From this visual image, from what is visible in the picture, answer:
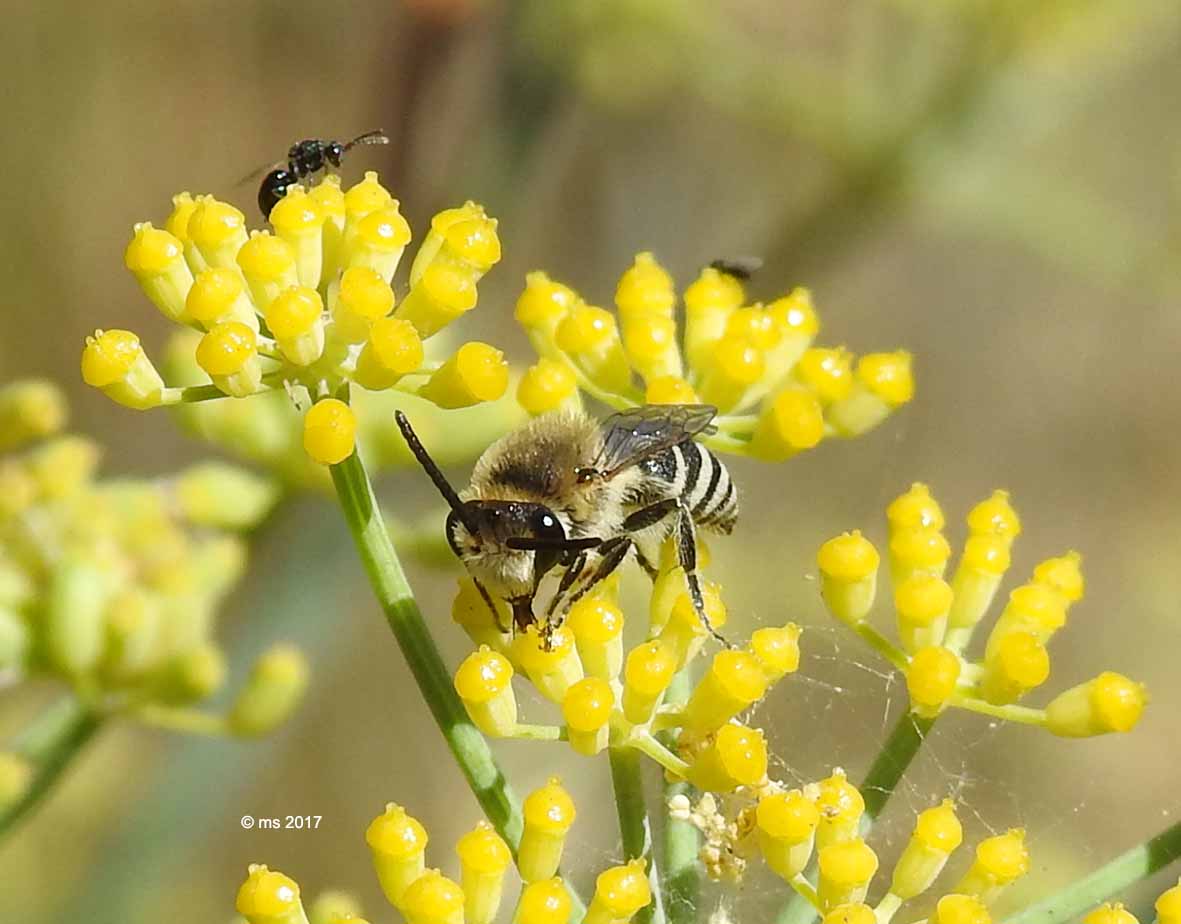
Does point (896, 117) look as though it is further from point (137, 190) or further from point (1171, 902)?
point (137, 190)

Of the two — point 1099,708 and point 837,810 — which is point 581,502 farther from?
point 1099,708

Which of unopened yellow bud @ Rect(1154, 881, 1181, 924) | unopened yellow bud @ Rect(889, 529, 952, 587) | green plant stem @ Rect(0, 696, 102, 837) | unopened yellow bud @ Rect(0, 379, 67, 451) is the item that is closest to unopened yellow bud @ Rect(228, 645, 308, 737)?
green plant stem @ Rect(0, 696, 102, 837)

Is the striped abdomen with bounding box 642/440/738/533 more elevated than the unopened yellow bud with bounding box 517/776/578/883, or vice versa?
the striped abdomen with bounding box 642/440/738/533

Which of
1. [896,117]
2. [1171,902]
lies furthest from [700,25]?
[1171,902]

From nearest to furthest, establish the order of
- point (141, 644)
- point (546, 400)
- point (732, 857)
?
1. point (732, 857)
2. point (546, 400)
3. point (141, 644)

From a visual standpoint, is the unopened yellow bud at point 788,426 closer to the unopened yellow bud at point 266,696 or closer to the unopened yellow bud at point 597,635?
the unopened yellow bud at point 597,635

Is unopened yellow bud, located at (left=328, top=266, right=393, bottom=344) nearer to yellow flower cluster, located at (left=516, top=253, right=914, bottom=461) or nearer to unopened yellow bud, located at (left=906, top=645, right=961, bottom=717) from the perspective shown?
yellow flower cluster, located at (left=516, top=253, right=914, bottom=461)

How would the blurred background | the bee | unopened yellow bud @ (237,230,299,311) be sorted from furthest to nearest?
the blurred background < the bee < unopened yellow bud @ (237,230,299,311)
